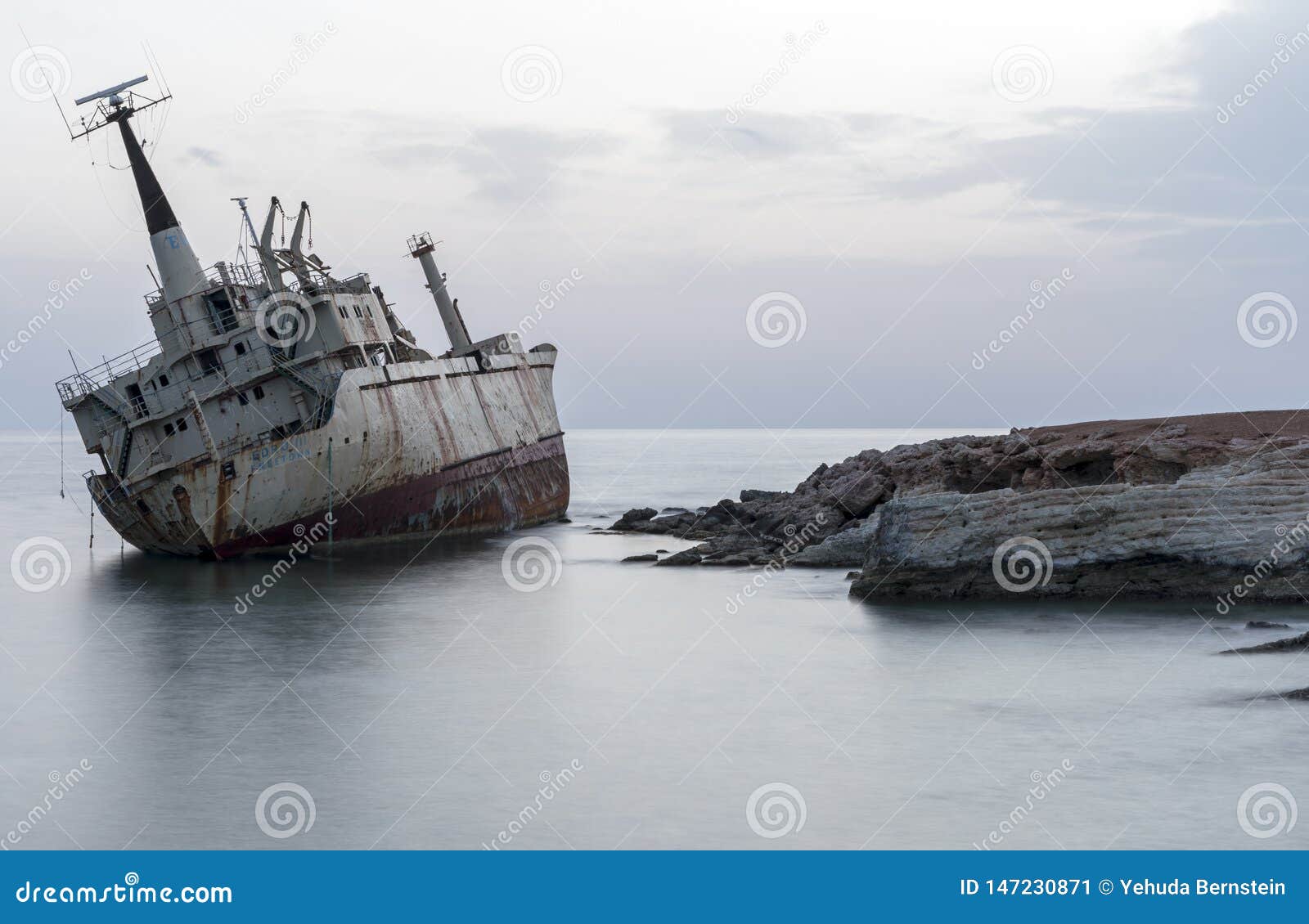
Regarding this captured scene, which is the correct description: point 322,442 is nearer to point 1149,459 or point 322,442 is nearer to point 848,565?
point 848,565

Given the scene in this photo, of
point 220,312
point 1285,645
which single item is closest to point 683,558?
point 220,312

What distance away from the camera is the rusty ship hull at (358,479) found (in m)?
27.6

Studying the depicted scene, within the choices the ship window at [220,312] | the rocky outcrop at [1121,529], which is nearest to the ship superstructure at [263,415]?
the ship window at [220,312]

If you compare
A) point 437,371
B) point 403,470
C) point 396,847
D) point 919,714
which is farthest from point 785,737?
point 437,371

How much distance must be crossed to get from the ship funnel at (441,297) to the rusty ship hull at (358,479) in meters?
5.64

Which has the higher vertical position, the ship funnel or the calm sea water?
the ship funnel

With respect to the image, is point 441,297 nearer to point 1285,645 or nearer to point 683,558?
point 683,558

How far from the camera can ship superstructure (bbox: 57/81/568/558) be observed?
2786cm

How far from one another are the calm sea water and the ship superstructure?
221cm

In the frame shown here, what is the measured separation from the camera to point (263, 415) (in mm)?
29406

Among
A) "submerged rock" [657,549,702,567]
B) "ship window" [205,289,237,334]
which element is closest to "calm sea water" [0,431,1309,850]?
"submerged rock" [657,549,702,567]

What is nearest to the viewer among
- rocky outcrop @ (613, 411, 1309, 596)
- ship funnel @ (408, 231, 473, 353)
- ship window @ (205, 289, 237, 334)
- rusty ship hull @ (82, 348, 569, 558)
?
rocky outcrop @ (613, 411, 1309, 596)

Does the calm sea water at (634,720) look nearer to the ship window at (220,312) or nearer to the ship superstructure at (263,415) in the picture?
the ship superstructure at (263,415)

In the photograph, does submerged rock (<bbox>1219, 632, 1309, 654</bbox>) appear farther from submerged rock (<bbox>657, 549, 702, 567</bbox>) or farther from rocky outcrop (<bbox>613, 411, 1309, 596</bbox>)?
submerged rock (<bbox>657, 549, 702, 567</bbox>)
